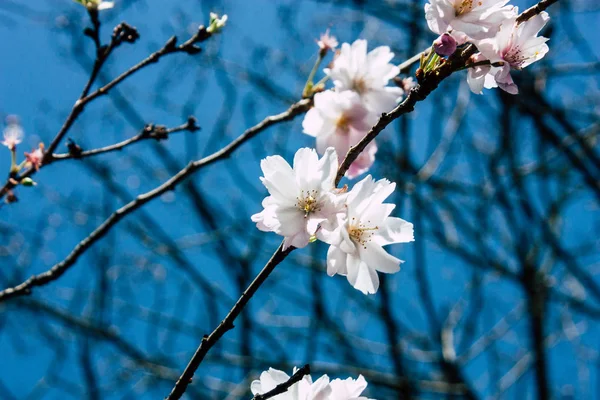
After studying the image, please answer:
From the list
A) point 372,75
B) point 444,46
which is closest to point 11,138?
point 372,75

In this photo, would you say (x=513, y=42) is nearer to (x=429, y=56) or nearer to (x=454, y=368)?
(x=429, y=56)

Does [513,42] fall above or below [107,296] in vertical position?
below

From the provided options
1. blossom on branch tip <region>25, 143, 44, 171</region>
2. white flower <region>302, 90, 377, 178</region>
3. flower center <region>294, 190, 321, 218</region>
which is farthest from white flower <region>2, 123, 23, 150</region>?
flower center <region>294, 190, 321, 218</region>

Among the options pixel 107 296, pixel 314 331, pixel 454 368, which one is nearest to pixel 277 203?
pixel 454 368

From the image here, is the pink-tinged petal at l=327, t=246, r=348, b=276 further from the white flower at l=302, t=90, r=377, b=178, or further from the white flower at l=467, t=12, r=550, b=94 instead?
the white flower at l=302, t=90, r=377, b=178

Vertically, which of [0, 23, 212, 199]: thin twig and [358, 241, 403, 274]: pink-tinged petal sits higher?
[0, 23, 212, 199]: thin twig

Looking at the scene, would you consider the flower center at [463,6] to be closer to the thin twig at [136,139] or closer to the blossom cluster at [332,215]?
the blossom cluster at [332,215]

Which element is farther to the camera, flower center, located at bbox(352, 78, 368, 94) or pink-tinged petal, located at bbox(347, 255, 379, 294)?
flower center, located at bbox(352, 78, 368, 94)

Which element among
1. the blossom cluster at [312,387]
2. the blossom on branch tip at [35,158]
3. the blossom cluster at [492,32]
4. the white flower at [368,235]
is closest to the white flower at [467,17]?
the blossom cluster at [492,32]
